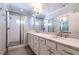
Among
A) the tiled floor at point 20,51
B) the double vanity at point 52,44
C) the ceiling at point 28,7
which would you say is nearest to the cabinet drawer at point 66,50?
the double vanity at point 52,44

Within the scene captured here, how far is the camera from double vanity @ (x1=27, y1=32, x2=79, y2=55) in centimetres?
120

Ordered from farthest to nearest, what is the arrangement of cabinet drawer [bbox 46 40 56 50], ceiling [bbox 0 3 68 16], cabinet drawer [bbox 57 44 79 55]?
ceiling [bbox 0 3 68 16] < cabinet drawer [bbox 46 40 56 50] < cabinet drawer [bbox 57 44 79 55]

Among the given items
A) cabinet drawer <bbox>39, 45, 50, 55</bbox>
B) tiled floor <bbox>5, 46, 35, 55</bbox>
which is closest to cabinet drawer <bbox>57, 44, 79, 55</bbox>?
cabinet drawer <bbox>39, 45, 50, 55</bbox>

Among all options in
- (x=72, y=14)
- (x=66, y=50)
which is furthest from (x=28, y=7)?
(x=66, y=50)

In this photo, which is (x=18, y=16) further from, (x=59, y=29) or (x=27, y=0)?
(x=59, y=29)

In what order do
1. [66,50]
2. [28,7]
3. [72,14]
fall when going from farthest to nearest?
[28,7] → [72,14] → [66,50]

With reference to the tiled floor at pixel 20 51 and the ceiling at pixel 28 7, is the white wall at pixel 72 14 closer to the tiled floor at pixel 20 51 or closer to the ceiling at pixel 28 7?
the ceiling at pixel 28 7

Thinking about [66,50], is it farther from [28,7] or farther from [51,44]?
[28,7]

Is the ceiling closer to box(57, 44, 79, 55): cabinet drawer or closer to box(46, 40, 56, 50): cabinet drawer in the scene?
box(46, 40, 56, 50): cabinet drawer

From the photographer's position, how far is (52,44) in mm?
1449

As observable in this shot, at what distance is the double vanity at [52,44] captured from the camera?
3.93 feet

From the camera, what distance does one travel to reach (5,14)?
1611mm

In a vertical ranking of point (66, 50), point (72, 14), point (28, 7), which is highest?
point (28, 7)

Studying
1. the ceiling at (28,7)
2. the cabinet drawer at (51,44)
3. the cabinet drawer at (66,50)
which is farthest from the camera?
the ceiling at (28,7)
